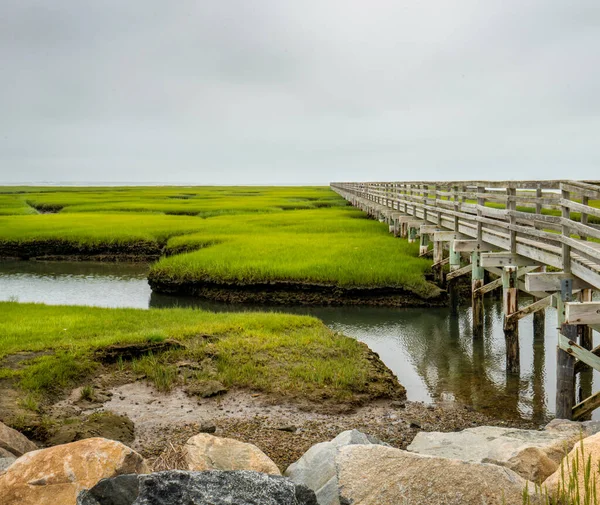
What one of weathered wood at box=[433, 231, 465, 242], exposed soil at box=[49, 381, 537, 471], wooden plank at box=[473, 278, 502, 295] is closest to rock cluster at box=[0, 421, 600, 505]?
exposed soil at box=[49, 381, 537, 471]

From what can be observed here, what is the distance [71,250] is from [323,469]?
31.5 m

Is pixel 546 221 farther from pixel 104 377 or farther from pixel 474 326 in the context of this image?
pixel 104 377

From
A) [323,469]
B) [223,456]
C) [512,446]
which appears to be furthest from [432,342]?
[223,456]

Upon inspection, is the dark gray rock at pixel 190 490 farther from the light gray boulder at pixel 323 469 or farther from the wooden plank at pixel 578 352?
the wooden plank at pixel 578 352

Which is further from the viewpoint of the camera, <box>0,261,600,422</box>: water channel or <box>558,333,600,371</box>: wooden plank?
<box>0,261,600,422</box>: water channel

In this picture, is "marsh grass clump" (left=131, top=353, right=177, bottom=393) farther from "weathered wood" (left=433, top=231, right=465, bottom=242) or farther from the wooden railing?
"weathered wood" (left=433, top=231, right=465, bottom=242)

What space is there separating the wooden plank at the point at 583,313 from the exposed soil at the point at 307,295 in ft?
38.0

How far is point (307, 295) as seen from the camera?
2192cm

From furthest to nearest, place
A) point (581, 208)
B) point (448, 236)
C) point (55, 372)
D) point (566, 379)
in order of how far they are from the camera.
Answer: point (448, 236) < point (55, 372) < point (566, 379) < point (581, 208)

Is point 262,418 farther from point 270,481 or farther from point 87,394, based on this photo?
point 270,481

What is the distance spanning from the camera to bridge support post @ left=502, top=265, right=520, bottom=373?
13.8 m

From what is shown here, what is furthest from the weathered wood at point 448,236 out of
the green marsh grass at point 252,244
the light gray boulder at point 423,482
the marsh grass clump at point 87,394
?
the light gray boulder at point 423,482

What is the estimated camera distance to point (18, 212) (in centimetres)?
5475

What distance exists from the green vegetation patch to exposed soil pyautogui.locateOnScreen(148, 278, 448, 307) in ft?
19.3
